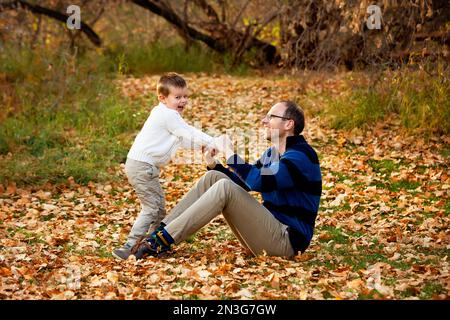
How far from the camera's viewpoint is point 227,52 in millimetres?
14211

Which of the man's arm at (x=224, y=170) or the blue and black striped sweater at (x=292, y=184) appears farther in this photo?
the man's arm at (x=224, y=170)

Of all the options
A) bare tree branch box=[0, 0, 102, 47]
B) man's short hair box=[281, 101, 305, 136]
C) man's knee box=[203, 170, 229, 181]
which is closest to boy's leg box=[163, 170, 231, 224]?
man's knee box=[203, 170, 229, 181]

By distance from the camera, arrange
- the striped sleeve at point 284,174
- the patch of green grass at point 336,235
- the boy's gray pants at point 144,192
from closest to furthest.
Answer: the striped sleeve at point 284,174 → the boy's gray pants at point 144,192 → the patch of green grass at point 336,235

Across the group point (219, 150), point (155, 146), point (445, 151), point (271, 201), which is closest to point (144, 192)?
point (155, 146)

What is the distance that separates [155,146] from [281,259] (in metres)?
1.29

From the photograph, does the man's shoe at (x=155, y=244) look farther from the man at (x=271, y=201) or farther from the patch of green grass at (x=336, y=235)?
the patch of green grass at (x=336, y=235)

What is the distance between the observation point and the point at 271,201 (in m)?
5.11

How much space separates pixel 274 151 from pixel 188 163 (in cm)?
413

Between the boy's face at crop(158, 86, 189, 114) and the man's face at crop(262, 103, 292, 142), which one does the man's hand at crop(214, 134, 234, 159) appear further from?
the boy's face at crop(158, 86, 189, 114)

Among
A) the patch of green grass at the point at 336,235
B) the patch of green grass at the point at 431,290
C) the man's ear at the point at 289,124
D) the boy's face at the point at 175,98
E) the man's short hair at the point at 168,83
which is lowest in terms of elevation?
the patch of green grass at the point at 336,235

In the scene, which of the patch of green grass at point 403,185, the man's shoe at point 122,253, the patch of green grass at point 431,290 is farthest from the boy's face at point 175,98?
the patch of green grass at point 403,185

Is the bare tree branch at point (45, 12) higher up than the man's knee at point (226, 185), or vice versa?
the bare tree branch at point (45, 12)

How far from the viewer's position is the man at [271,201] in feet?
16.1

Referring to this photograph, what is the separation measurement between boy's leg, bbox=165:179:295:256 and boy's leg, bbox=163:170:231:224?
0.83 feet
